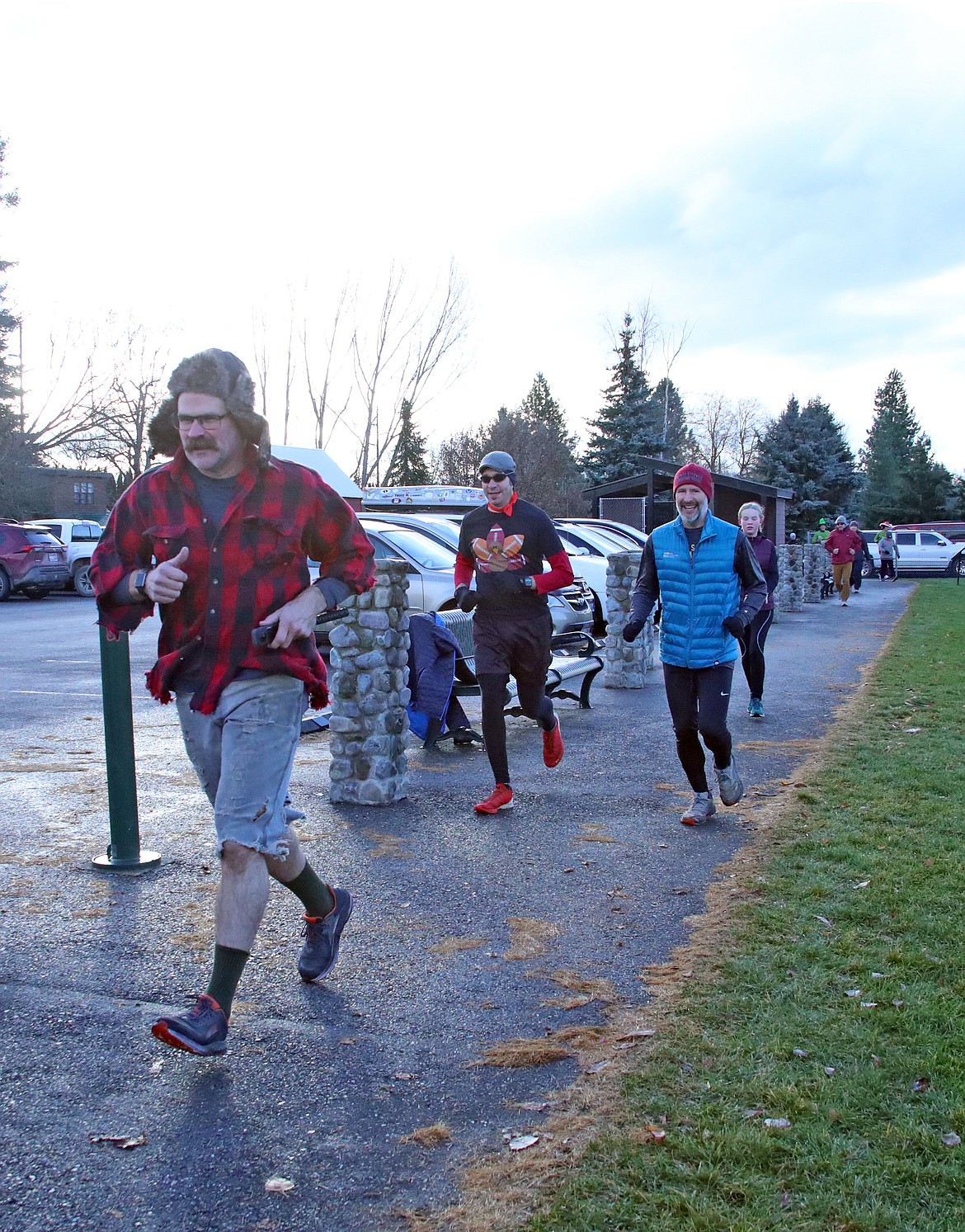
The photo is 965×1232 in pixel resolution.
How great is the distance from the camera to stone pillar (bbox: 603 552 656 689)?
12547 mm

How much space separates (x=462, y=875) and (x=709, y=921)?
1216 mm

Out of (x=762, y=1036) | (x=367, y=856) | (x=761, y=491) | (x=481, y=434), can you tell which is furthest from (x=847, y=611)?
(x=481, y=434)

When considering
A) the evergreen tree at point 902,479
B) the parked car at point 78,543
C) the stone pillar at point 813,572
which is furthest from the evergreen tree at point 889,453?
the parked car at point 78,543

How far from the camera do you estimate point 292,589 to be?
3506 millimetres

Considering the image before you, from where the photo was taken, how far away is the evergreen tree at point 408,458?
4894cm

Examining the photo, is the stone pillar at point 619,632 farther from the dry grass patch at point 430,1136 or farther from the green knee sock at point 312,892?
the dry grass patch at point 430,1136

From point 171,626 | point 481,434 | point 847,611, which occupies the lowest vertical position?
point 847,611

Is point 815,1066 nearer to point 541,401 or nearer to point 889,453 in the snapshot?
point 889,453

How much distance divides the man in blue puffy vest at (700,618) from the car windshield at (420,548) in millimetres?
6619

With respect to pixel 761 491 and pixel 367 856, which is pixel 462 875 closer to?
pixel 367 856

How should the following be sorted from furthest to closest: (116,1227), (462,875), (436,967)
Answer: (462,875)
(436,967)
(116,1227)

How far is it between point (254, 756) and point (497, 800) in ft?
11.1

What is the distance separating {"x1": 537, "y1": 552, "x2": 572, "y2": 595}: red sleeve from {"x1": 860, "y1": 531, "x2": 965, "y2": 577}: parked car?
3813 centimetres

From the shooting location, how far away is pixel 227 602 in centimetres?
340
